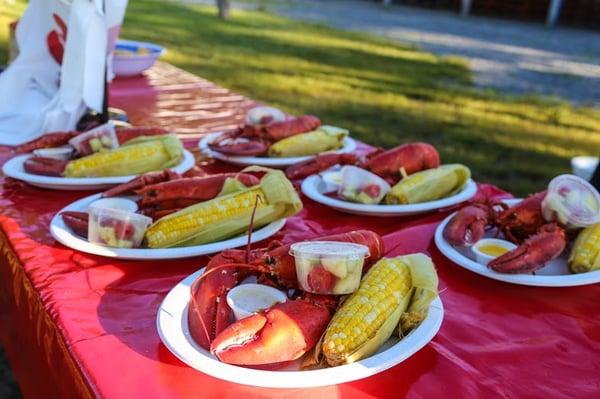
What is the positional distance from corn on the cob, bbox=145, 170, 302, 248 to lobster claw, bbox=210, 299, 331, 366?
21.2 inches

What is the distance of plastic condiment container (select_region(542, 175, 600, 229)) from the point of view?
66.3 inches

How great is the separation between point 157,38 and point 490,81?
5.50m

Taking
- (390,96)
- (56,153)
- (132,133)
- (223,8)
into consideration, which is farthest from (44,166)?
(223,8)

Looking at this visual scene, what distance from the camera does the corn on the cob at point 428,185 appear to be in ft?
6.72

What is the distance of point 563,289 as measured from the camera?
1.60 m

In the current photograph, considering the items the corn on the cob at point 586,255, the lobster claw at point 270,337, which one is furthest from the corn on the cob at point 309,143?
the lobster claw at point 270,337

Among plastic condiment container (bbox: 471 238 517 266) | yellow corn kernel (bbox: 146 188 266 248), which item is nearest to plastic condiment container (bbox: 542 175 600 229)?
plastic condiment container (bbox: 471 238 517 266)

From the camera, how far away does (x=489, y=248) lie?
1745 mm

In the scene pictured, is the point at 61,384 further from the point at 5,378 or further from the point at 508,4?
the point at 508,4

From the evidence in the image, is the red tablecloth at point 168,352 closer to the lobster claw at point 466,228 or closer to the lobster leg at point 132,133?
the lobster claw at point 466,228

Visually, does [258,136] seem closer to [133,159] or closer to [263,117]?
[263,117]

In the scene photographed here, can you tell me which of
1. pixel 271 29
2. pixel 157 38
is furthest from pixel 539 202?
pixel 271 29

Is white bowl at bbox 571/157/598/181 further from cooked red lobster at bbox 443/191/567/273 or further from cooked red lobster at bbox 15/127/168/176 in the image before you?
cooked red lobster at bbox 15/127/168/176

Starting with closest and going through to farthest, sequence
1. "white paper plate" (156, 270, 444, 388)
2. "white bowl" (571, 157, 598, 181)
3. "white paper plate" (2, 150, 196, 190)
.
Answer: "white paper plate" (156, 270, 444, 388) < "white paper plate" (2, 150, 196, 190) < "white bowl" (571, 157, 598, 181)
